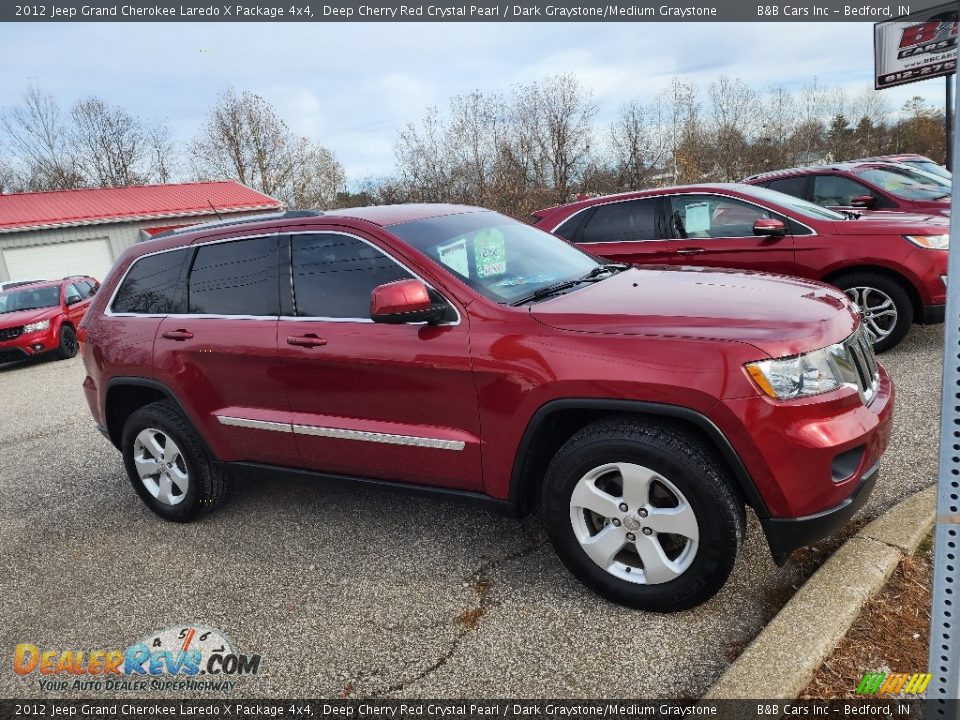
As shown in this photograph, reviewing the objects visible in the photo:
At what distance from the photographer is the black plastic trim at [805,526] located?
255 cm

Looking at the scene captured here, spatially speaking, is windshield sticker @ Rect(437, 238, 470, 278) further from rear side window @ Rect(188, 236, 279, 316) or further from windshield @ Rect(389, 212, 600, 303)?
rear side window @ Rect(188, 236, 279, 316)

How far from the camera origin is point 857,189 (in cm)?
852

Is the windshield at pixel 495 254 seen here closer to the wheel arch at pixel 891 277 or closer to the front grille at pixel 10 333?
the wheel arch at pixel 891 277

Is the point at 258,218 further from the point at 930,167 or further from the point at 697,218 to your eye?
the point at 930,167

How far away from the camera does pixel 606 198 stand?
720cm

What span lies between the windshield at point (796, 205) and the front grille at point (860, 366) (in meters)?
3.65

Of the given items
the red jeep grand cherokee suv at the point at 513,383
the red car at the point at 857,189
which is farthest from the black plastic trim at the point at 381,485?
the red car at the point at 857,189

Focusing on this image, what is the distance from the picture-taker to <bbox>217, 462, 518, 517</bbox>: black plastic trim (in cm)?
313

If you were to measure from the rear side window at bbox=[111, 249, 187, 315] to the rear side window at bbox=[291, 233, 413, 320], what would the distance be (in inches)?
38.4

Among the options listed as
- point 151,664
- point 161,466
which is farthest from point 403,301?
point 161,466

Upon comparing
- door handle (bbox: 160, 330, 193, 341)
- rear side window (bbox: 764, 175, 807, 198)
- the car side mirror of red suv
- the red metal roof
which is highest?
the red metal roof

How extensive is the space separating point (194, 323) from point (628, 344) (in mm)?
2600

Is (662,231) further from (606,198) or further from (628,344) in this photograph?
(628,344)

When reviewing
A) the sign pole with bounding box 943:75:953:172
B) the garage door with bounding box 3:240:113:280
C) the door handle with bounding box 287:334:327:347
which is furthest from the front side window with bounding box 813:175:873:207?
the garage door with bounding box 3:240:113:280
